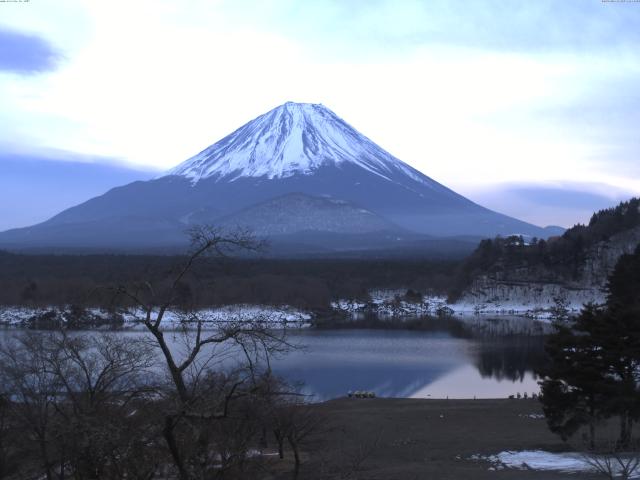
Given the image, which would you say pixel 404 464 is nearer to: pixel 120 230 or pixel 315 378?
pixel 315 378

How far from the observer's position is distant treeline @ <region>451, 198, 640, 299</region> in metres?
66.4

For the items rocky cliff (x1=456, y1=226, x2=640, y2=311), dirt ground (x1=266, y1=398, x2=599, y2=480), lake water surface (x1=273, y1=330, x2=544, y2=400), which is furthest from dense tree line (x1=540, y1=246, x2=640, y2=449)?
rocky cliff (x1=456, y1=226, x2=640, y2=311)

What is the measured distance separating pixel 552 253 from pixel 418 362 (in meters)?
39.7

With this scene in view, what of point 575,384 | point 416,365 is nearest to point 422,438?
point 575,384

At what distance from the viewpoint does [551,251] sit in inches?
2689

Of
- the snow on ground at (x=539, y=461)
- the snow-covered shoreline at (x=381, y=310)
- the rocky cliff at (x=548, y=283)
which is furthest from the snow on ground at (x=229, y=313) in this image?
the snow on ground at (x=539, y=461)

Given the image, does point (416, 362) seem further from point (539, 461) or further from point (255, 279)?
point (255, 279)

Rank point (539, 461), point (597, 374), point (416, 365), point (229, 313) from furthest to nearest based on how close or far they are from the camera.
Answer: point (229, 313) < point (416, 365) < point (597, 374) < point (539, 461)

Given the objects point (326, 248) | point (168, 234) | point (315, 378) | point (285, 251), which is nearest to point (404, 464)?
point (315, 378)

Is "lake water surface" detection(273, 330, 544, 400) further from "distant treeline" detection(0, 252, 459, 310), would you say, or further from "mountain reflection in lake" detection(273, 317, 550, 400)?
"distant treeline" detection(0, 252, 459, 310)

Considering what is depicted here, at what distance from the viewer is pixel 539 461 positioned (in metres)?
13.2

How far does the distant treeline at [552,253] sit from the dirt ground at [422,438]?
46300mm

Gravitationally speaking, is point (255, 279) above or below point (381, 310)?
above

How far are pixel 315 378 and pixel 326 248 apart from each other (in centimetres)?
13269
